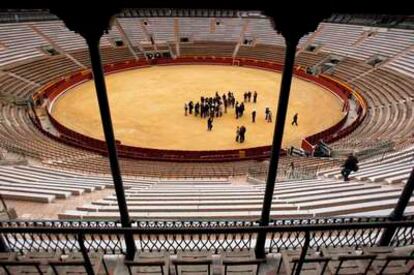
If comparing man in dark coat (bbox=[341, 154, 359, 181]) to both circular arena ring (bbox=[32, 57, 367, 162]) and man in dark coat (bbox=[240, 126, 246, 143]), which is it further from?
man in dark coat (bbox=[240, 126, 246, 143])

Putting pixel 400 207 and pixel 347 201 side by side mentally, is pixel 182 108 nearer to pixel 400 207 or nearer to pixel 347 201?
pixel 347 201

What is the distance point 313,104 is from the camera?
25984 mm

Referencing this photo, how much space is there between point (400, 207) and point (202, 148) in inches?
547

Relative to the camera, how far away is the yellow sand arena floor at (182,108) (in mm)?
20234

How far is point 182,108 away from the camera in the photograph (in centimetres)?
2452

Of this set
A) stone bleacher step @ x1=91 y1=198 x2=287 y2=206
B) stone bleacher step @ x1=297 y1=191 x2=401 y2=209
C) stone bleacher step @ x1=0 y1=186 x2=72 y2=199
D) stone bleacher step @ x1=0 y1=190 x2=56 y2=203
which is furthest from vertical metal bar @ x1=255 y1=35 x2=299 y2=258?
stone bleacher step @ x1=0 y1=186 x2=72 y2=199

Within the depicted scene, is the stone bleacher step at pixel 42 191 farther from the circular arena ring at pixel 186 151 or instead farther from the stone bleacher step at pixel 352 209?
the circular arena ring at pixel 186 151

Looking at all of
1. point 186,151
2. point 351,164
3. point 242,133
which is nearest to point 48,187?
point 186,151

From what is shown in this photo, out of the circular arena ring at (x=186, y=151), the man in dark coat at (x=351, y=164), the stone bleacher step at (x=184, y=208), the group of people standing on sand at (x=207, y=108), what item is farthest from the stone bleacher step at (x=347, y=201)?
the group of people standing on sand at (x=207, y=108)

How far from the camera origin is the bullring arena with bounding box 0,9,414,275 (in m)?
5.21

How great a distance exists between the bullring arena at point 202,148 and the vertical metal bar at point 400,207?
43 mm

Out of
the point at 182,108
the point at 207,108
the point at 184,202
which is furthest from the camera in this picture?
the point at 182,108

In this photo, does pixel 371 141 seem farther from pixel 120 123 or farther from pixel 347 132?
pixel 120 123

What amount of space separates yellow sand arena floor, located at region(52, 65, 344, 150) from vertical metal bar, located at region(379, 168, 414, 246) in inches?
532
